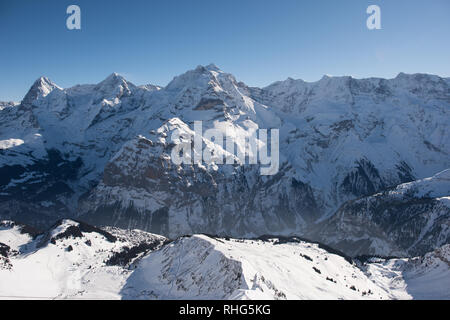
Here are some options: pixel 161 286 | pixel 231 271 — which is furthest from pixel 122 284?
pixel 231 271

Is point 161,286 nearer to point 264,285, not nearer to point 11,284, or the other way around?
point 264,285

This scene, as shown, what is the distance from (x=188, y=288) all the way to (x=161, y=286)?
1939cm

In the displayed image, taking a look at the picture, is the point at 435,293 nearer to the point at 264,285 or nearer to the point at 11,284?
the point at 264,285

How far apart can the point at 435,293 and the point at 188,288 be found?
123520mm

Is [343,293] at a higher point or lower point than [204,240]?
Answer: lower

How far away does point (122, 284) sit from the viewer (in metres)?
191
